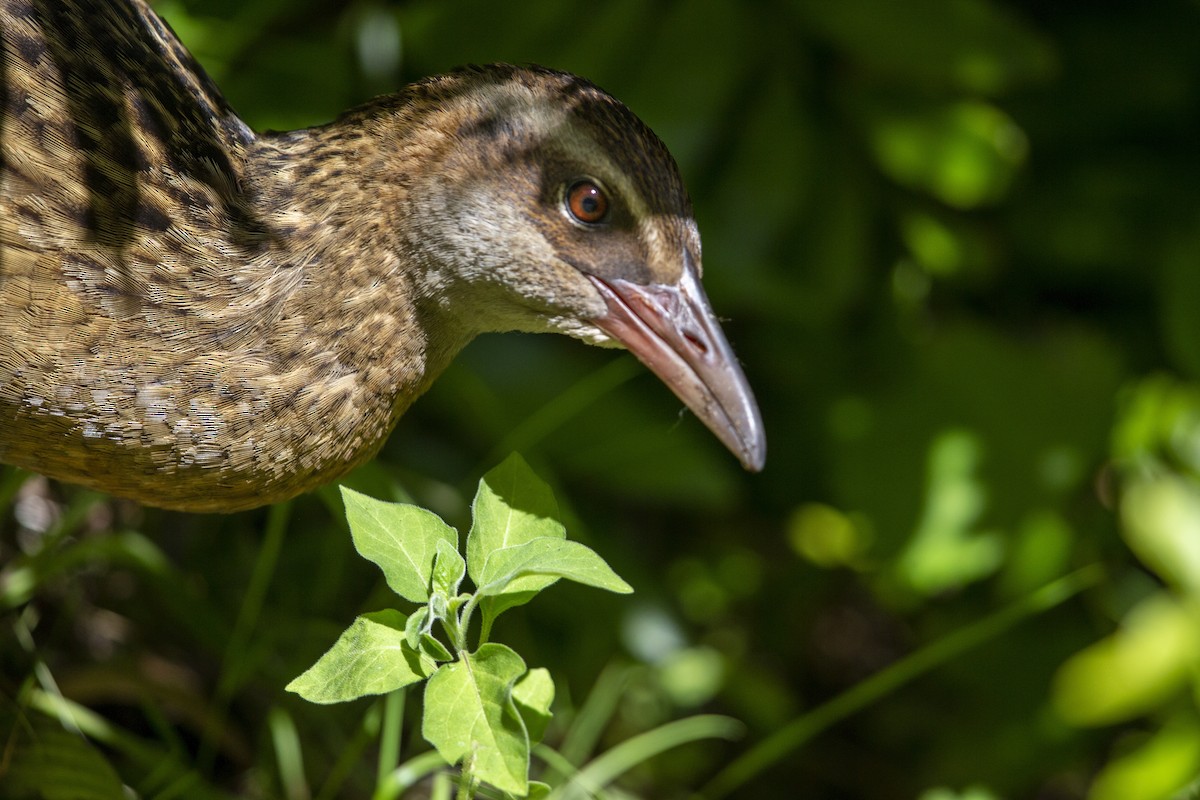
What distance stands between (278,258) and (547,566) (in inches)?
18.7

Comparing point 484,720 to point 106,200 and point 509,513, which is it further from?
point 106,200

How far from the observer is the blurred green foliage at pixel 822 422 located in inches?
69.7

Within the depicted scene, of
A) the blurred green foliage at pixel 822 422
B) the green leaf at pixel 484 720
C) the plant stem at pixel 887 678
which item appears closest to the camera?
the green leaf at pixel 484 720

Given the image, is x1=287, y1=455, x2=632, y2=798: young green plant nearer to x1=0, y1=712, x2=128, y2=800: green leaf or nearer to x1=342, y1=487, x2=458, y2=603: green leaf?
x1=342, y1=487, x2=458, y2=603: green leaf

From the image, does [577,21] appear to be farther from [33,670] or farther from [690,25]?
[33,670]

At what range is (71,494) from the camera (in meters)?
1.89

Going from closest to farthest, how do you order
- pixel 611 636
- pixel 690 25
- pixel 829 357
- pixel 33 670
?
pixel 33 670
pixel 690 25
pixel 611 636
pixel 829 357

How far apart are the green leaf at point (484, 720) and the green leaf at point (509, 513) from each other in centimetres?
8

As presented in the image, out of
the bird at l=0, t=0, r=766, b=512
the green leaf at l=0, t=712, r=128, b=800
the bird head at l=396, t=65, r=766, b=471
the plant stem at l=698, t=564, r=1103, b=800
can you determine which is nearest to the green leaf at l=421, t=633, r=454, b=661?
the bird at l=0, t=0, r=766, b=512

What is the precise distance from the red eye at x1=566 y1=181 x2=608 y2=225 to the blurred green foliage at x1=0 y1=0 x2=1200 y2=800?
0.46 meters

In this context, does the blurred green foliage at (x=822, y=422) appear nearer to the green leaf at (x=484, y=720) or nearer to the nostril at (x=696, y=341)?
the nostril at (x=696, y=341)

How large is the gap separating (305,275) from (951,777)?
1448mm

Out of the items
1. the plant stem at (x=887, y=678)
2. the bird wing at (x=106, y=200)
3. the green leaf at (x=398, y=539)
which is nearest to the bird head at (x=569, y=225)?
the bird wing at (x=106, y=200)

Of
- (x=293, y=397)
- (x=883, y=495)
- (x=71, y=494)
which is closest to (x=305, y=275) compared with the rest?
(x=293, y=397)
